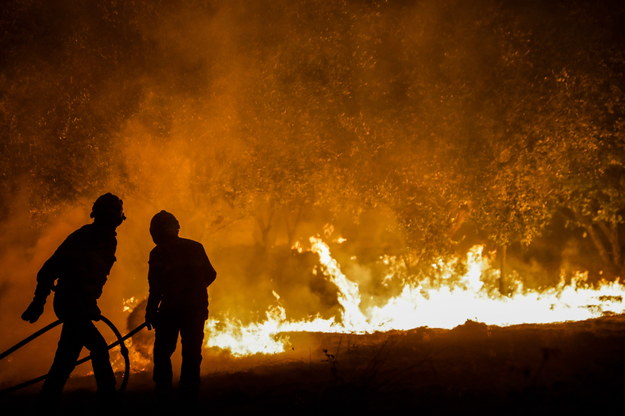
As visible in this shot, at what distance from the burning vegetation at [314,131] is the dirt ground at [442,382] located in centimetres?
389

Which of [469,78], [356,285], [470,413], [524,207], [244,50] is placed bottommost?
[470,413]

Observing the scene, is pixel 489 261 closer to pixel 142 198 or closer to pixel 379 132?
pixel 379 132

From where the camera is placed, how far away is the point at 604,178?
53.6 ft

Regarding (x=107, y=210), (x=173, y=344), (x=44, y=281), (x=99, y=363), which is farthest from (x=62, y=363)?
(x=107, y=210)

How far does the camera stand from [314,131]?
14.6 m

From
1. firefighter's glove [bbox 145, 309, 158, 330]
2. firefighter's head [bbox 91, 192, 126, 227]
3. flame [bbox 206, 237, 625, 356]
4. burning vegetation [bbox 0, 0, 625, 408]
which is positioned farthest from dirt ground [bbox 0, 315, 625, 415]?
burning vegetation [bbox 0, 0, 625, 408]

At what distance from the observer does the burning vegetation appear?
1315 centimetres

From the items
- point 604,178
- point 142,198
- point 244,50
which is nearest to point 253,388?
point 142,198

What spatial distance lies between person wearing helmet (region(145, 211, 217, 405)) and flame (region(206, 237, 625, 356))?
697 centimetres

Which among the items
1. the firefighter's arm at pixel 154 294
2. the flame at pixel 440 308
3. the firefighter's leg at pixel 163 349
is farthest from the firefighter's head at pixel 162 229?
the flame at pixel 440 308

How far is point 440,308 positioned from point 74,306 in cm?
1172

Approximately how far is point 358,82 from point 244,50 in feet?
11.5

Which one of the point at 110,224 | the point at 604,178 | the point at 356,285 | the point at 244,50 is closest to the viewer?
the point at 110,224

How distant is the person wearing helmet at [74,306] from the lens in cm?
524
